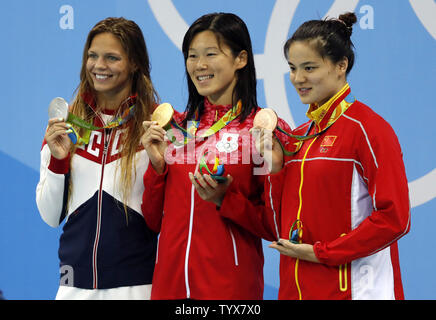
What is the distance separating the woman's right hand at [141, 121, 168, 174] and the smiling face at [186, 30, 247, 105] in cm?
22

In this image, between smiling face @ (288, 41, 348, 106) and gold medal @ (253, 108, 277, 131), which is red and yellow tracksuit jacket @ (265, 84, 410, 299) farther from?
gold medal @ (253, 108, 277, 131)

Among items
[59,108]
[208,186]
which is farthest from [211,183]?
[59,108]

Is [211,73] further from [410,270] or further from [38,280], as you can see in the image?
[38,280]

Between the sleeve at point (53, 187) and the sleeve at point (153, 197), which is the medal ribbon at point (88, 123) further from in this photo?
the sleeve at point (153, 197)

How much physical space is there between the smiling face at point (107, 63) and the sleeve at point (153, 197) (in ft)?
1.29

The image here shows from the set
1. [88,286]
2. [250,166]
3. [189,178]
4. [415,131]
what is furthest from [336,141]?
[415,131]

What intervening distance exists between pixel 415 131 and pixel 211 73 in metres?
1.29

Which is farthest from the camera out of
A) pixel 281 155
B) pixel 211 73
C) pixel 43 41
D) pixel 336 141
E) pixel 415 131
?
pixel 43 41

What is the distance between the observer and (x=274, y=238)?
8.16 ft

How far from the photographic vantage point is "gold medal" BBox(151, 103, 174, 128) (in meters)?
2.49

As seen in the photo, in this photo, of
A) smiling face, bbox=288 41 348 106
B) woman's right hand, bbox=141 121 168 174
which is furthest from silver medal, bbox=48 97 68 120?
smiling face, bbox=288 41 348 106

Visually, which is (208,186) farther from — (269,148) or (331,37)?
(331,37)

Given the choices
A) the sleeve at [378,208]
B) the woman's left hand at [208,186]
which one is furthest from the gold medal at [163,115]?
the sleeve at [378,208]

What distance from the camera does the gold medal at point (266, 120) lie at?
7.43 feet
